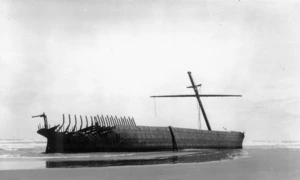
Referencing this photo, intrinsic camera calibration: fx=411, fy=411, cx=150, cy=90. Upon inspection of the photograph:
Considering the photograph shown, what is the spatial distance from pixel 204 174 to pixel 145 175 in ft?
7.13

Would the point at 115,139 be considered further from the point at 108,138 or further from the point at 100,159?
the point at 100,159

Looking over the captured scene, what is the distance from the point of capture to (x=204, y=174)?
47.8ft

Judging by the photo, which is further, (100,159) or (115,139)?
(115,139)

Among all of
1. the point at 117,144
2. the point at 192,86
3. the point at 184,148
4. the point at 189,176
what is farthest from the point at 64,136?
the point at 189,176

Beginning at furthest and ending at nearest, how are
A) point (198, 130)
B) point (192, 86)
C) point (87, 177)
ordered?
point (192, 86) → point (198, 130) → point (87, 177)

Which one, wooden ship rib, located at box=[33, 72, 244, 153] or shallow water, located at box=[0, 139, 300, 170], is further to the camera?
wooden ship rib, located at box=[33, 72, 244, 153]

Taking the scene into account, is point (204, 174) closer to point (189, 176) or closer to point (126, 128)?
point (189, 176)

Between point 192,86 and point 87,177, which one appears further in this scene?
point 192,86

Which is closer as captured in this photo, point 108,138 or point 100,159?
point 100,159

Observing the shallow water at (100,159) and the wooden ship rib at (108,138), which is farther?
the wooden ship rib at (108,138)

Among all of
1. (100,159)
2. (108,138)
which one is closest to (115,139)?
Answer: (108,138)

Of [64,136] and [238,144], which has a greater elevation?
[64,136]

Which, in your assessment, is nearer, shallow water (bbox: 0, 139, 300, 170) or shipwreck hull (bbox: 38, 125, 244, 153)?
shallow water (bbox: 0, 139, 300, 170)

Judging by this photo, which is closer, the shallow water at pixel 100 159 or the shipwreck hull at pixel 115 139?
the shallow water at pixel 100 159
